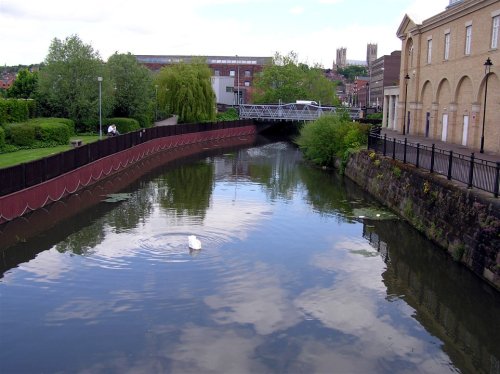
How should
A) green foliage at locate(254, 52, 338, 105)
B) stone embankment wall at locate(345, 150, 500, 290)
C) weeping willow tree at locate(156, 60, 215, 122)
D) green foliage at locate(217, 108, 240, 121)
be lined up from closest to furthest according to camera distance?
1. stone embankment wall at locate(345, 150, 500, 290)
2. weeping willow tree at locate(156, 60, 215, 122)
3. green foliage at locate(217, 108, 240, 121)
4. green foliage at locate(254, 52, 338, 105)

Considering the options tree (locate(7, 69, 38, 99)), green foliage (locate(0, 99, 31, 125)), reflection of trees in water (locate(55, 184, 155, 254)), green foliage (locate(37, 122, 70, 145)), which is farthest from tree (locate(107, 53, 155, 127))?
reflection of trees in water (locate(55, 184, 155, 254))

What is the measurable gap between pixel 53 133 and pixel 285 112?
1758 inches

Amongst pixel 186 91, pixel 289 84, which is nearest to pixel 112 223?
pixel 186 91

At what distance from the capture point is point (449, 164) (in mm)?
19469

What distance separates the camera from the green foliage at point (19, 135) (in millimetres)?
36688

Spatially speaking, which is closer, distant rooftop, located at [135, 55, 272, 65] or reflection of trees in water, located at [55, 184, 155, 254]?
reflection of trees in water, located at [55, 184, 155, 254]

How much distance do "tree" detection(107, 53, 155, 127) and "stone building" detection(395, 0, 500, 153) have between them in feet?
80.1

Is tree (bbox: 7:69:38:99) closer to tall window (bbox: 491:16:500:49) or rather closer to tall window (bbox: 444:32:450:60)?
tall window (bbox: 444:32:450:60)

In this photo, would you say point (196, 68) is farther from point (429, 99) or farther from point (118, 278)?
point (118, 278)

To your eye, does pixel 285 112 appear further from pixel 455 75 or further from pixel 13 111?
pixel 455 75

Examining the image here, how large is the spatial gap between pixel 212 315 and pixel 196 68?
2168 inches

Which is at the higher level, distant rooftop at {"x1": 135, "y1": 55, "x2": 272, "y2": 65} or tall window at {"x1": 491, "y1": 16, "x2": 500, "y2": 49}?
distant rooftop at {"x1": 135, "y1": 55, "x2": 272, "y2": 65}

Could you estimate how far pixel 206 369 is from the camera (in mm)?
10484

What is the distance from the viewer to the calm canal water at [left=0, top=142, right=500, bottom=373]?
1112cm
